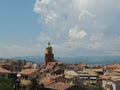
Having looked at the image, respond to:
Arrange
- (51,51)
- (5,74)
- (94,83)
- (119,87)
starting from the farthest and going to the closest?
1. (51,51)
2. (94,83)
3. (5,74)
4. (119,87)

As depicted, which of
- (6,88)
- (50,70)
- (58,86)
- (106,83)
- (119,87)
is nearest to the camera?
(119,87)

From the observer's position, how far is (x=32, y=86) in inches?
2667

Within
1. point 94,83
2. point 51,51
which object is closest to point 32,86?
point 94,83

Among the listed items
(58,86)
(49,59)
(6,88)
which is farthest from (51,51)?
(6,88)

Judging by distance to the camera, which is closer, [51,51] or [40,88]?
[40,88]

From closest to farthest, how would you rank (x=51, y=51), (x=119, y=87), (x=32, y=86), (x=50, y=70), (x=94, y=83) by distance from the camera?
1. (x=119, y=87)
2. (x=32, y=86)
3. (x=94, y=83)
4. (x=50, y=70)
5. (x=51, y=51)

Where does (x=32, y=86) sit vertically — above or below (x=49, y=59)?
below

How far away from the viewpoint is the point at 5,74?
92.3 metres

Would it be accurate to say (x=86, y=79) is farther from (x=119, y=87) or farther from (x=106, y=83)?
(x=119, y=87)

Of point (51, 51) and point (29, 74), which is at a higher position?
point (51, 51)

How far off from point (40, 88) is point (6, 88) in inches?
357

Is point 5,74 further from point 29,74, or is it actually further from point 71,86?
point 71,86

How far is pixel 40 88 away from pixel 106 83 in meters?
33.6

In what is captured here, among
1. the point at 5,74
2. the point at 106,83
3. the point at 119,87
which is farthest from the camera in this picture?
the point at 106,83
